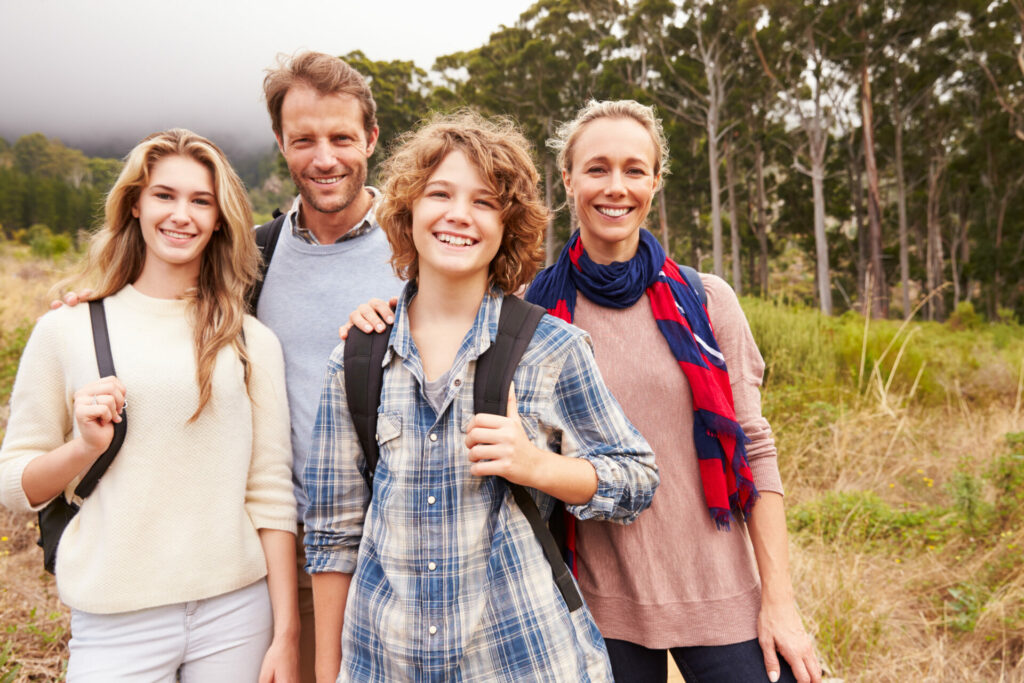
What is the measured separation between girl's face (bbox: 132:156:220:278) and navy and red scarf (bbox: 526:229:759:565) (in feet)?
3.06

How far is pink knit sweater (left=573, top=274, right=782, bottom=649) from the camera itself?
1544mm

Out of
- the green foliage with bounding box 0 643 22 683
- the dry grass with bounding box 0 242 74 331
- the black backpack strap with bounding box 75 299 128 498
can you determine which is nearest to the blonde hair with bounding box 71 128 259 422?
the black backpack strap with bounding box 75 299 128 498

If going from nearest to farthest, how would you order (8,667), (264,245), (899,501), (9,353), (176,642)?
1. (176,642)
2. (264,245)
3. (8,667)
4. (899,501)
5. (9,353)

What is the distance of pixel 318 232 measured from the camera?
6.87ft

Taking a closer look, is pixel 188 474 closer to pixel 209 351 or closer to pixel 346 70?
pixel 209 351

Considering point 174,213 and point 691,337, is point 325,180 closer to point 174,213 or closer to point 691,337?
point 174,213

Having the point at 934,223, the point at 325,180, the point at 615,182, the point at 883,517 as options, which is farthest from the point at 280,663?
the point at 934,223

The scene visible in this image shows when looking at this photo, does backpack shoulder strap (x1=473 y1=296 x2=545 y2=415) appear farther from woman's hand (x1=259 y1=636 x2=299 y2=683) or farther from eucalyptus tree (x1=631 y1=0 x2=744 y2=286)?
eucalyptus tree (x1=631 y1=0 x2=744 y2=286)

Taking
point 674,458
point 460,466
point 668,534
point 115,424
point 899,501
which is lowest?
point 899,501

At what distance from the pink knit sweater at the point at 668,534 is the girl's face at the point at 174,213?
40.8 inches

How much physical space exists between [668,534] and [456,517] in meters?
0.59

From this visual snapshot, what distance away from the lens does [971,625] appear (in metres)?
3.24

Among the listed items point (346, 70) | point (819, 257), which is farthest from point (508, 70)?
point (346, 70)

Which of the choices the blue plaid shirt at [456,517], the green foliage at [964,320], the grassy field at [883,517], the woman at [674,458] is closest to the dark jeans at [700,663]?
the woman at [674,458]
